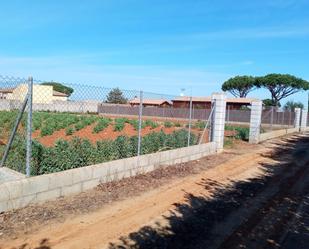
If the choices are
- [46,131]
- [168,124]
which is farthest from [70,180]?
[168,124]

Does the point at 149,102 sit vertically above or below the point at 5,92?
below

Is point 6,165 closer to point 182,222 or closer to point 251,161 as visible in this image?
point 182,222

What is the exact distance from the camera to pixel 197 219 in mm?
5996

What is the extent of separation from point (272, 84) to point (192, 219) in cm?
6714

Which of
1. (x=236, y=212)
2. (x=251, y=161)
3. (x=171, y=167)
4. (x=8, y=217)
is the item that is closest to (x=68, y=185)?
(x=8, y=217)

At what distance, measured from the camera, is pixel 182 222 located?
19.1 feet

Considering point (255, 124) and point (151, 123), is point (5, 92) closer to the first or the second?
point (255, 124)

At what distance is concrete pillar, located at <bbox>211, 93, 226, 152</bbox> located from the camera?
1334 cm

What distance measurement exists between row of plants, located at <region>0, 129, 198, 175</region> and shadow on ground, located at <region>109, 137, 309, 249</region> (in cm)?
206

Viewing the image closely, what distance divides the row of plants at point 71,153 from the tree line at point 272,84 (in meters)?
56.5

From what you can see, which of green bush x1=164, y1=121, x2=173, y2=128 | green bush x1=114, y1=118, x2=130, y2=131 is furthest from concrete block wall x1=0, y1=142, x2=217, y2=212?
green bush x1=164, y1=121, x2=173, y2=128

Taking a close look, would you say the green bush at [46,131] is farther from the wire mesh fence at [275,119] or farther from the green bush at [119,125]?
the wire mesh fence at [275,119]

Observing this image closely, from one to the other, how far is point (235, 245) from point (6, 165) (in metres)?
4.62

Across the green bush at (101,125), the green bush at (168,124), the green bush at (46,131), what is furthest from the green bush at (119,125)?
the green bush at (46,131)
